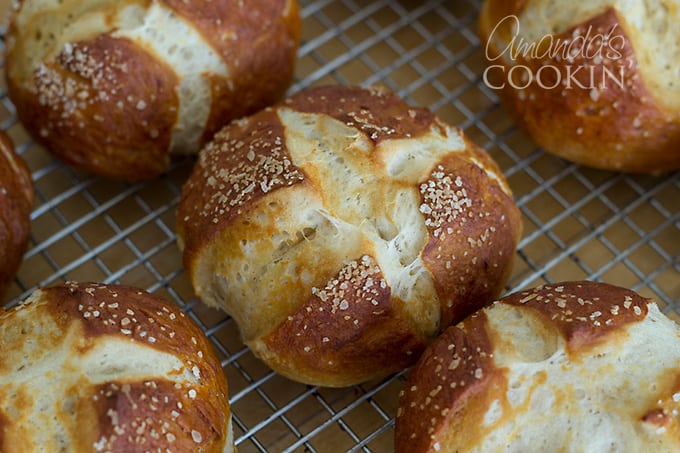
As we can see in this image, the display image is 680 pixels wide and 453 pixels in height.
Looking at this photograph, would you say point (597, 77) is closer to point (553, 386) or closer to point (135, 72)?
point (553, 386)

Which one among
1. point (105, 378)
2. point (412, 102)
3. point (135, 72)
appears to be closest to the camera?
point (105, 378)

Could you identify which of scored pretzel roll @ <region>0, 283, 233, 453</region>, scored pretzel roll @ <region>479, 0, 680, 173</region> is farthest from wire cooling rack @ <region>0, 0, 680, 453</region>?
scored pretzel roll @ <region>0, 283, 233, 453</region>

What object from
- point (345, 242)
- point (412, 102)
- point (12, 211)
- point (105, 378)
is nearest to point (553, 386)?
point (345, 242)

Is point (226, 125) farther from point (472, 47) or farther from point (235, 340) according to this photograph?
point (472, 47)

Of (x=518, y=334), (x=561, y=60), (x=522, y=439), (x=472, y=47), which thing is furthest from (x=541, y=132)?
(x=522, y=439)

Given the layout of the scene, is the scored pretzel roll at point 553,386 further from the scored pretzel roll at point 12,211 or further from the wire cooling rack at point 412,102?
the scored pretzel roll at point 12,211

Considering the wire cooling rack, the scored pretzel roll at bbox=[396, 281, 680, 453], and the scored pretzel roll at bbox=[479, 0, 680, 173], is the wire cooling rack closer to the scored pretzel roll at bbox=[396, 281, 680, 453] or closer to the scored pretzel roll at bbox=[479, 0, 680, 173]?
the scored pretzel roll at bbox=[479, 0, 680, 173]
